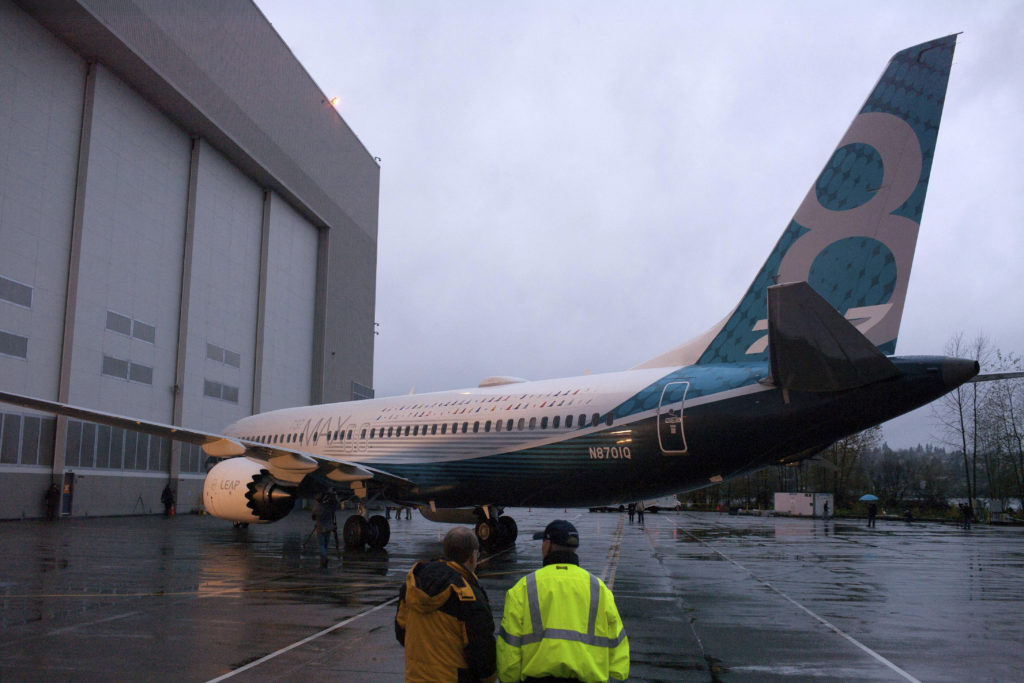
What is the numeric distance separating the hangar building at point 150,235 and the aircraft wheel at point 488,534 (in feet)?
56.0

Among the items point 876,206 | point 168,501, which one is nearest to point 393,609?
point 876,206

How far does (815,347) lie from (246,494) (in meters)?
13.5

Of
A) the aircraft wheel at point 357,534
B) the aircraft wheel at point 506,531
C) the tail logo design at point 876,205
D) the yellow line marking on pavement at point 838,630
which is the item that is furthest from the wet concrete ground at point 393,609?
the tail logo design at point 876,205

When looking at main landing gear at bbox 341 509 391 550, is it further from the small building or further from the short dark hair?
the small building

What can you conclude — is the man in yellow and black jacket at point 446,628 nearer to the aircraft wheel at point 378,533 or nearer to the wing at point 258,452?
the wing at point 258,452

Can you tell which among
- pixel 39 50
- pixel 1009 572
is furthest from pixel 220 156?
pixel 1009 572

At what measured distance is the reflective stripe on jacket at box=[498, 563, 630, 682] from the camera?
11.0 feet

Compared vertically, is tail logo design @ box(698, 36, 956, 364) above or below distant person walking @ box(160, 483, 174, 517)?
above

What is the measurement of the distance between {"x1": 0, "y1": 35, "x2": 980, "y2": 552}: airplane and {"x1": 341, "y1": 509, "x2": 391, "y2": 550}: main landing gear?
5 centimetres

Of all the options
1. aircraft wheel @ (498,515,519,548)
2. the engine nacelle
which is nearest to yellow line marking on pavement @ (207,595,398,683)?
aircraft wheel @ (498,515,519,548)

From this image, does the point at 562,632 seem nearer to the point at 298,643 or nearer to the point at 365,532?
the point at 298,643

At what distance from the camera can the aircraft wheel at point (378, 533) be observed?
58.2 ft

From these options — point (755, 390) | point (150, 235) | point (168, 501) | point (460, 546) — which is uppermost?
point (150, 235)

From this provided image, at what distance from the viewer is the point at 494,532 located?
59.9 ft
